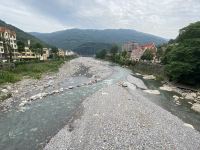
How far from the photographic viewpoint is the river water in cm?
1795

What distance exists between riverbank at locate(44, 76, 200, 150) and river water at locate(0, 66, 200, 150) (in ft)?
5.48

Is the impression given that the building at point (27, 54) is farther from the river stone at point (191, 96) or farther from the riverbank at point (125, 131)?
the riverbank at point (125, 131)

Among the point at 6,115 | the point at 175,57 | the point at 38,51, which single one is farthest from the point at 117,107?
the point at 38,51

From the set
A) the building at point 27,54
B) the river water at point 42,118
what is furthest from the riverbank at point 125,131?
the building at point 27,54

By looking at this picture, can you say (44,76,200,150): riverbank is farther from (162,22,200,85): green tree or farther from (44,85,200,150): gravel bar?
(162,22,200,85): green tree

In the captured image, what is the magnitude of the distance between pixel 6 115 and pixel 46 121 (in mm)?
4805

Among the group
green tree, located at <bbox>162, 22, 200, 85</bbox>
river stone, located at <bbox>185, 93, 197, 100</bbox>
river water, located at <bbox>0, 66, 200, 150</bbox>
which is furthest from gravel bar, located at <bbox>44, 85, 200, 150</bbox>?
green tree, located at <bbox>162, 22, 200, 85</bbox>

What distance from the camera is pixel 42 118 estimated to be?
922 inches

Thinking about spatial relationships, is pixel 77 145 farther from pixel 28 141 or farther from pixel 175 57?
pixel 175 57

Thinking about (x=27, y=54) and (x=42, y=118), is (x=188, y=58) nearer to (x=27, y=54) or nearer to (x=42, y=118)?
(x=42, y=118)

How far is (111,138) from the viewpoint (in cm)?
1761

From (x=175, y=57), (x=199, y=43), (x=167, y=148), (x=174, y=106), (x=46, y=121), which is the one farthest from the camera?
(x=175, y=57)

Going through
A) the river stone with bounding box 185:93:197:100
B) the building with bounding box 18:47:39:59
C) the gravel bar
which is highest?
the building with bounding box 18:47:39:59

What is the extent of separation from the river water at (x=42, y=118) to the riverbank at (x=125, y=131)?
1.67 metres
